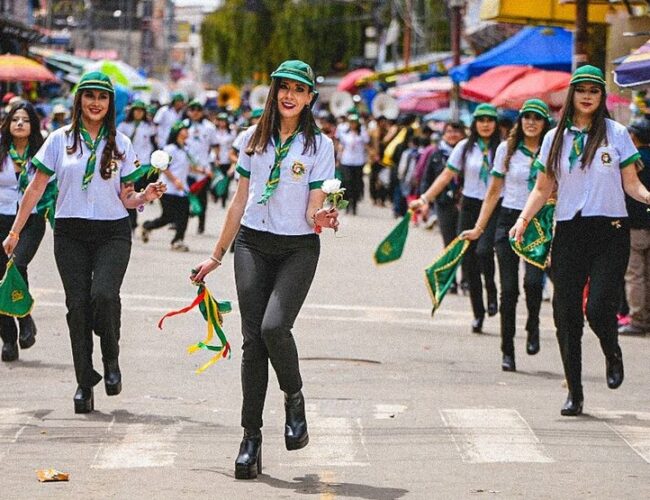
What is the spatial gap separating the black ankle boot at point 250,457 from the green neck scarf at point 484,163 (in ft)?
20.4

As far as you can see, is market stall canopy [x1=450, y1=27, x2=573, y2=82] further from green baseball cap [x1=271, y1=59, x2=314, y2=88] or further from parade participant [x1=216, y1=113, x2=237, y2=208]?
green baseball cap [x1=271, y1=59, x2=314, y2=88]

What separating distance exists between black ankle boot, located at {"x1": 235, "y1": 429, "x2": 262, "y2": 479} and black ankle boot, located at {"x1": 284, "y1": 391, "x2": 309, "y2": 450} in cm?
14

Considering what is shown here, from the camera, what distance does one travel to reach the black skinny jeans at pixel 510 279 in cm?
1191

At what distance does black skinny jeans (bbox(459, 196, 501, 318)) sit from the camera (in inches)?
510

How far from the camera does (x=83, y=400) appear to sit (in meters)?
9.34

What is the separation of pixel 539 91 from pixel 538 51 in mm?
2192

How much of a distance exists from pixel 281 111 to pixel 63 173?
6.94 feet

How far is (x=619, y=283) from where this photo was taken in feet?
30.7

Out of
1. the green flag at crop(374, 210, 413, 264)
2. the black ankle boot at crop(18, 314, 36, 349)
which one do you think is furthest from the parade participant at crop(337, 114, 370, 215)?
the black ankle boot at crop(18, 314, 36, 349)

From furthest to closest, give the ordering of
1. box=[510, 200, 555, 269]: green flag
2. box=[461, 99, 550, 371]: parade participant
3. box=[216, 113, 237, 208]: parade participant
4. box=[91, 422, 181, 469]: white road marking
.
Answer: box=[216, 113, 237, 208]: parade participant < box=[461, 99, 550, 371]: parade participant < box=[510, 200, 555, 269]: green flag < box=[91, 422, 181, 469]: white road marking

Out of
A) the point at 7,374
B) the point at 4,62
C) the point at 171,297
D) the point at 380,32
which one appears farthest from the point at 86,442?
the point at 380,32

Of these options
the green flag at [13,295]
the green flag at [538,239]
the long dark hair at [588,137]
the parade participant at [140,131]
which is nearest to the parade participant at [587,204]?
the long dark hair at [588,137]

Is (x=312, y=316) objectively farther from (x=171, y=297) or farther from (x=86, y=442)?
(x=86, y=442)

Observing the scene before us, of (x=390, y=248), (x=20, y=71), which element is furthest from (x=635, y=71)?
(x=20, y=71)
